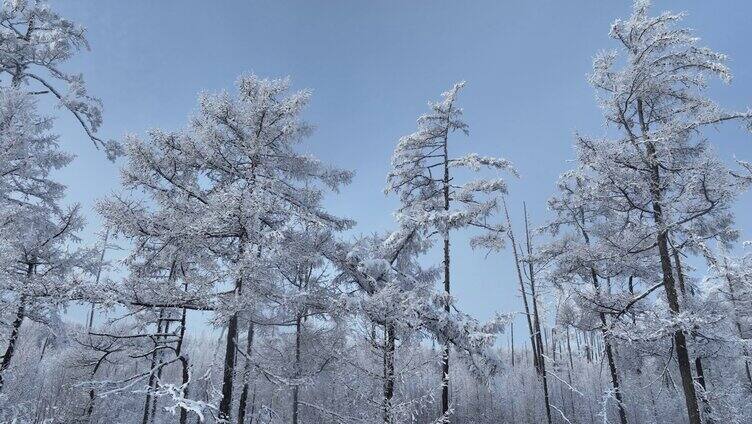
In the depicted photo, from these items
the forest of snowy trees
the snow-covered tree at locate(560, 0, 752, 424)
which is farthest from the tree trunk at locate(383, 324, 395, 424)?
the snow-covered tree at locate(560, 0, 752, 424)

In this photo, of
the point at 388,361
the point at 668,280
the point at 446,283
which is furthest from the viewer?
the point at 446,283

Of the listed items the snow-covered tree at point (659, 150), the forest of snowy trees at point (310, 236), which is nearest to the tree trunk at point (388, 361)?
the forest of snowy trees at point (310, 236)

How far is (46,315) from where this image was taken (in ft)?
41.0

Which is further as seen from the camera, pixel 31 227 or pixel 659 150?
pixel 31 227

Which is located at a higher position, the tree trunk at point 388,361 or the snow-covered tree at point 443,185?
the snow-covered tree at point 443,185

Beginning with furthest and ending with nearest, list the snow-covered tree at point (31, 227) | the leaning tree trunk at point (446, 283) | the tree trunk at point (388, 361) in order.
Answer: the leaning tree trunk at point (446, 283)
the tree trunk at point (388, 361)
the snow-covered tree at point (31, 227)

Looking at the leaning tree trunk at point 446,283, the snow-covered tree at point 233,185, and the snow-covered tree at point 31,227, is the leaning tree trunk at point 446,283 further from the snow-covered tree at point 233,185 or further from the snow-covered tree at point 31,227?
the snow-covered tree at point 31,227

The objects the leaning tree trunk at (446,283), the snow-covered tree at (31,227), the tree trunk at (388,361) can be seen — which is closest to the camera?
the snow-covered tree at (31,227)

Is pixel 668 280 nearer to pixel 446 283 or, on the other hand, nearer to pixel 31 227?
pixel 446 283

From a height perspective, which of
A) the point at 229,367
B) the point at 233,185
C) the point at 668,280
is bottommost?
the point at 229,367

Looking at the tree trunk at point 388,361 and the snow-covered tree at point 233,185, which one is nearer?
the snow-covered tree at point 233,185

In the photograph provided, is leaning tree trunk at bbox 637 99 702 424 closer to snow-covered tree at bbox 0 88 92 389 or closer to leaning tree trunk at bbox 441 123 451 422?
leaning tree trunk at bbox 441 123 451 422

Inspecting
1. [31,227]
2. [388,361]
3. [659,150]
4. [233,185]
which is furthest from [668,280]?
[31,227]

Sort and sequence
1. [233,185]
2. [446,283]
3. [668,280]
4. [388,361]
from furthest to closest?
[446,283]
[388,361]
[668,280]
[233,185]
